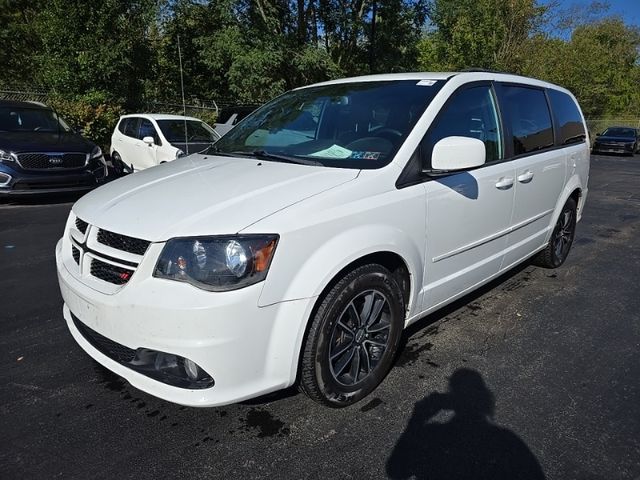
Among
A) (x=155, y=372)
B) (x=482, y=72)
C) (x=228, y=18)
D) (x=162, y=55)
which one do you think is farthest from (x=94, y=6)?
(x=155, y=372)

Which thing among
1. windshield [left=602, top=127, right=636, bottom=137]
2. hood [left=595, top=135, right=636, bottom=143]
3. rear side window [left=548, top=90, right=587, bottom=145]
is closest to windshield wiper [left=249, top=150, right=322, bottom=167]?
rear side window [left=548, top=90, right=587, bottom=145]

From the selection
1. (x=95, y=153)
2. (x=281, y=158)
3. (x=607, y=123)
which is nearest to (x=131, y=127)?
(x=95, y=153)

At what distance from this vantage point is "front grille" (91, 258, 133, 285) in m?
2.20

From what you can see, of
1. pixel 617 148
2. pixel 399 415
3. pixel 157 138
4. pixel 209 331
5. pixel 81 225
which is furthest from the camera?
pixel 617 148

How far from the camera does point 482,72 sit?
356 cm

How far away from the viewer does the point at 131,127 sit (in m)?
10.9

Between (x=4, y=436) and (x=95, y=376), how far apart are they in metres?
0.57

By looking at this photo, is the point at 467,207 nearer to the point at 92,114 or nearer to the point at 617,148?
the point at 92,114

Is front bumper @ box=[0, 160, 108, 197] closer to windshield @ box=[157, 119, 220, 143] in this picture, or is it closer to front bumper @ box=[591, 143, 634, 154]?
windshield @ box=[157, 119, 220, 143]

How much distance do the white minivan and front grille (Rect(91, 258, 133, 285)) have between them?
0.01 meters

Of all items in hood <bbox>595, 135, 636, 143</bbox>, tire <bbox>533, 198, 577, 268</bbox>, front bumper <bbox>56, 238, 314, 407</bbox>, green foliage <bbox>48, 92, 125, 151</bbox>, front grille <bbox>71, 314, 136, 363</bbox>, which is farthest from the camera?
hood <bbox>595, 135, 636, 143</bbox>

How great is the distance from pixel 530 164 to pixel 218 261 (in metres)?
2.79

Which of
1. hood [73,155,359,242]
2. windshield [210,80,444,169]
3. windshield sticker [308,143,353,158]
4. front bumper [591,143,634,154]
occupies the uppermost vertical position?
windshield [210,80,444,169]

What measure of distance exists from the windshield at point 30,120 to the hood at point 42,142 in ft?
0.85
